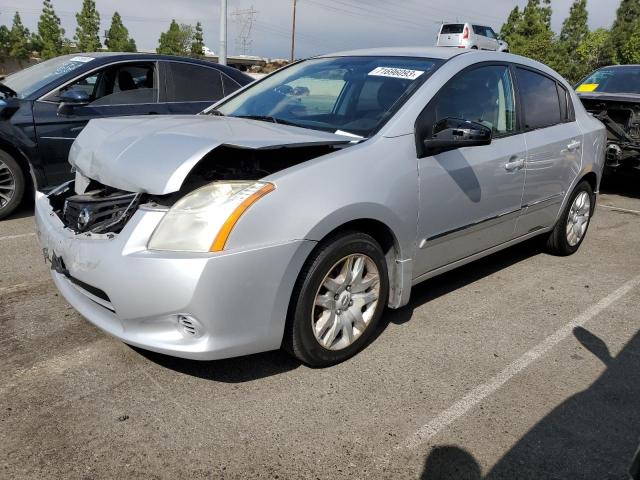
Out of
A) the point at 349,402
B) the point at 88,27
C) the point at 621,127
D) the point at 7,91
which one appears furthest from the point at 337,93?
the point at 88,27

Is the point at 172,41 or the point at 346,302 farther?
the point at 172,41

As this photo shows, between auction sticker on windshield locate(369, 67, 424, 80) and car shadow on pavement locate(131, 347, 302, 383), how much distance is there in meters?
1.79

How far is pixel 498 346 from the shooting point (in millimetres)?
3352

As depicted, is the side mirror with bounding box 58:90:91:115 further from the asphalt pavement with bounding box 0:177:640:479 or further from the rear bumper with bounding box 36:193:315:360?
the rear bumper with bounding box 36:193:315:360

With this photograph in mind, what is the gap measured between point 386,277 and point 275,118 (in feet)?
4.09

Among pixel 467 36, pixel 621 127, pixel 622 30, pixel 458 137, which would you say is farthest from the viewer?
pixel 622 30

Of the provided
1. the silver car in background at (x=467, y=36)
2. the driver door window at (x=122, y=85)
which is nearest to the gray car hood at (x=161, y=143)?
the driver door window at (x=122, y=85)

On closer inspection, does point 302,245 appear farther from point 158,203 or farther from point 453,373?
point 453,373

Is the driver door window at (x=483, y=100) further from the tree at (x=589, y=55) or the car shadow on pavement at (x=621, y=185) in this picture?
the tree at (x=589, y=55)

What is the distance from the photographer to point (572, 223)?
500 centimetres

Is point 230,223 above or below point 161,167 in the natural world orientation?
below

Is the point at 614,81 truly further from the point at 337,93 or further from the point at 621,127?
the point at 337,93

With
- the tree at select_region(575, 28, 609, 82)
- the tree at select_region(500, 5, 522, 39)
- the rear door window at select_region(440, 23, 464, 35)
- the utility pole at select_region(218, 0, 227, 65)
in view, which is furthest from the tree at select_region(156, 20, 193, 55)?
the utility pole at select_region(218, 0, 227, 65)

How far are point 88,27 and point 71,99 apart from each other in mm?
60042
